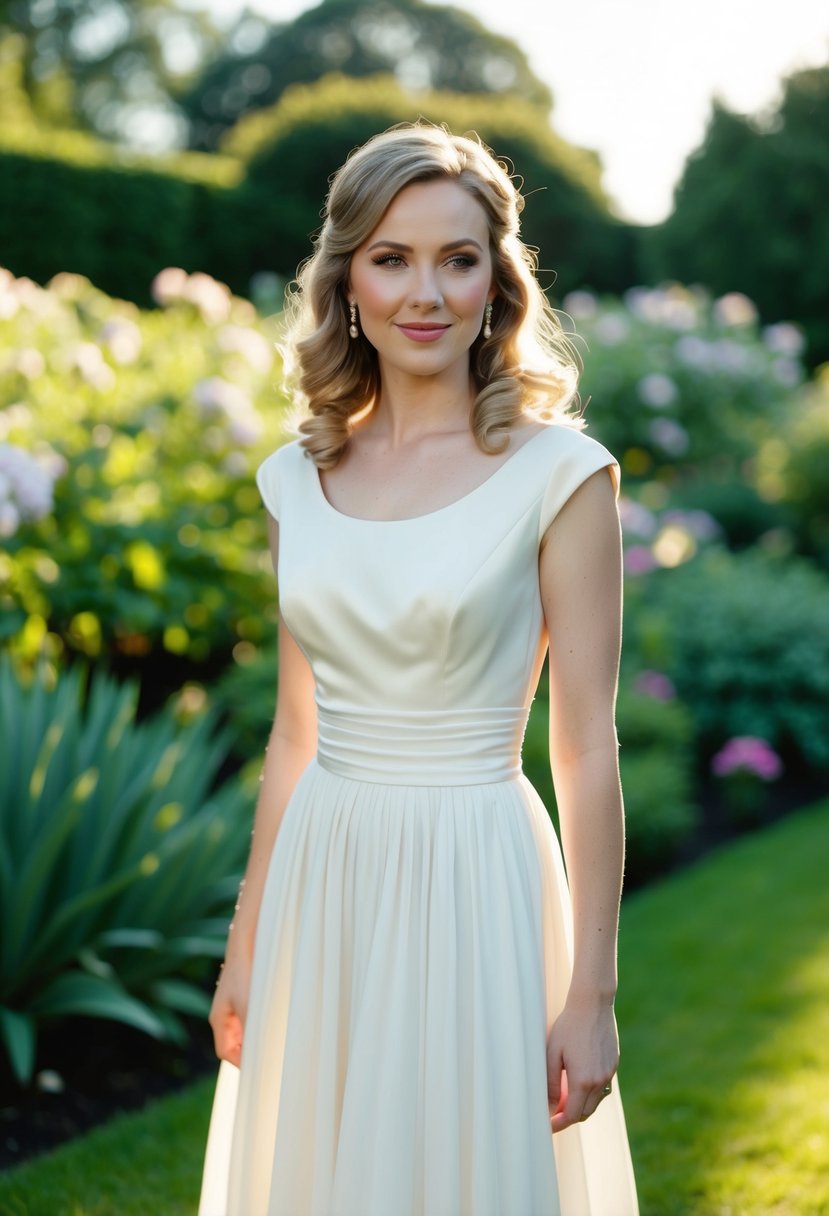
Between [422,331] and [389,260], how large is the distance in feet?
0.40

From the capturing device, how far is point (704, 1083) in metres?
3.81

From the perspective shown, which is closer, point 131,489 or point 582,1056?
point 582,1056

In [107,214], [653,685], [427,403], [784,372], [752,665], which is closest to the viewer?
[427,403]

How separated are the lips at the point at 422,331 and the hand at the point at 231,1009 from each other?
108cm

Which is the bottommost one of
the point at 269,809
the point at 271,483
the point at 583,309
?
the point at 269,809

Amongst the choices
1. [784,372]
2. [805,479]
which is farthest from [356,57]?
[805,479]

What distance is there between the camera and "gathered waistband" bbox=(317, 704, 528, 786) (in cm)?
191

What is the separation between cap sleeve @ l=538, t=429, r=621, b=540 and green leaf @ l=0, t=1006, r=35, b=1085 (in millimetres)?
2182

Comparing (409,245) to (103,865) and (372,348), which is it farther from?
(103,865)

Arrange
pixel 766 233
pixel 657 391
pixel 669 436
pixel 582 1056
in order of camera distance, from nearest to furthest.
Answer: pixel 582 1056, pixel 669 436, pixel 657 391, pixel 766 233

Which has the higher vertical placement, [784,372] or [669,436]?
[784,372]

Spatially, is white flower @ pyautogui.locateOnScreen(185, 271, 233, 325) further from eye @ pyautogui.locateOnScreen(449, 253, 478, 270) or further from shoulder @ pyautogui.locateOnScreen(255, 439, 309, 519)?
eye @ pyautogui.locateOnScreen(449, 253, 478, 270)

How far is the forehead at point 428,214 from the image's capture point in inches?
75.7

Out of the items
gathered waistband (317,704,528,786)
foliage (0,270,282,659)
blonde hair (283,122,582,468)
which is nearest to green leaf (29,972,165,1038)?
foliage (0,270,282,659)
